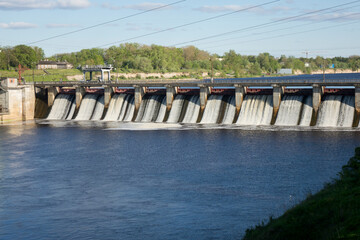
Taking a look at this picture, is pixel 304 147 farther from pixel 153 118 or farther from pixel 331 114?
pixel 153 118

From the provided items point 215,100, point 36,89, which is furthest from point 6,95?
point 215,100

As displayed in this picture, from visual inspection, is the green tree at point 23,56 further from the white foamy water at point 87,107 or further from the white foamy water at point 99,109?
the white foamy water at point 99,109

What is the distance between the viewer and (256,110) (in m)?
71.6

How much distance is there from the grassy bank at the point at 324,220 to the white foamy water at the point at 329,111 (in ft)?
138

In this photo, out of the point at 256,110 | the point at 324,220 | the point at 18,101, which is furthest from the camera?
the point at 18,101

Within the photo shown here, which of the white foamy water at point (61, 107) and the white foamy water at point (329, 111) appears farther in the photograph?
the white foamy water at point (61, 107)

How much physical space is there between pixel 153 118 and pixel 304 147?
32789mm

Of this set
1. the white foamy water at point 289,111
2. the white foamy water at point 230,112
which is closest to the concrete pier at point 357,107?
the white foamy water at point 289,111

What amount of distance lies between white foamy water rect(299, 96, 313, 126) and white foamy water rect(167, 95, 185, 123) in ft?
65.0

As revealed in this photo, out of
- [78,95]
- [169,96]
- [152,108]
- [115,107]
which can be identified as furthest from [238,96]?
[78,95]

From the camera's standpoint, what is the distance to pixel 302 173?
133 ft

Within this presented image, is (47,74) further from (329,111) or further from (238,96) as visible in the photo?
(329,111)

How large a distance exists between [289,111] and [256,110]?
519 centimetres

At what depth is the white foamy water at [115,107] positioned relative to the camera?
83225 millimetres
